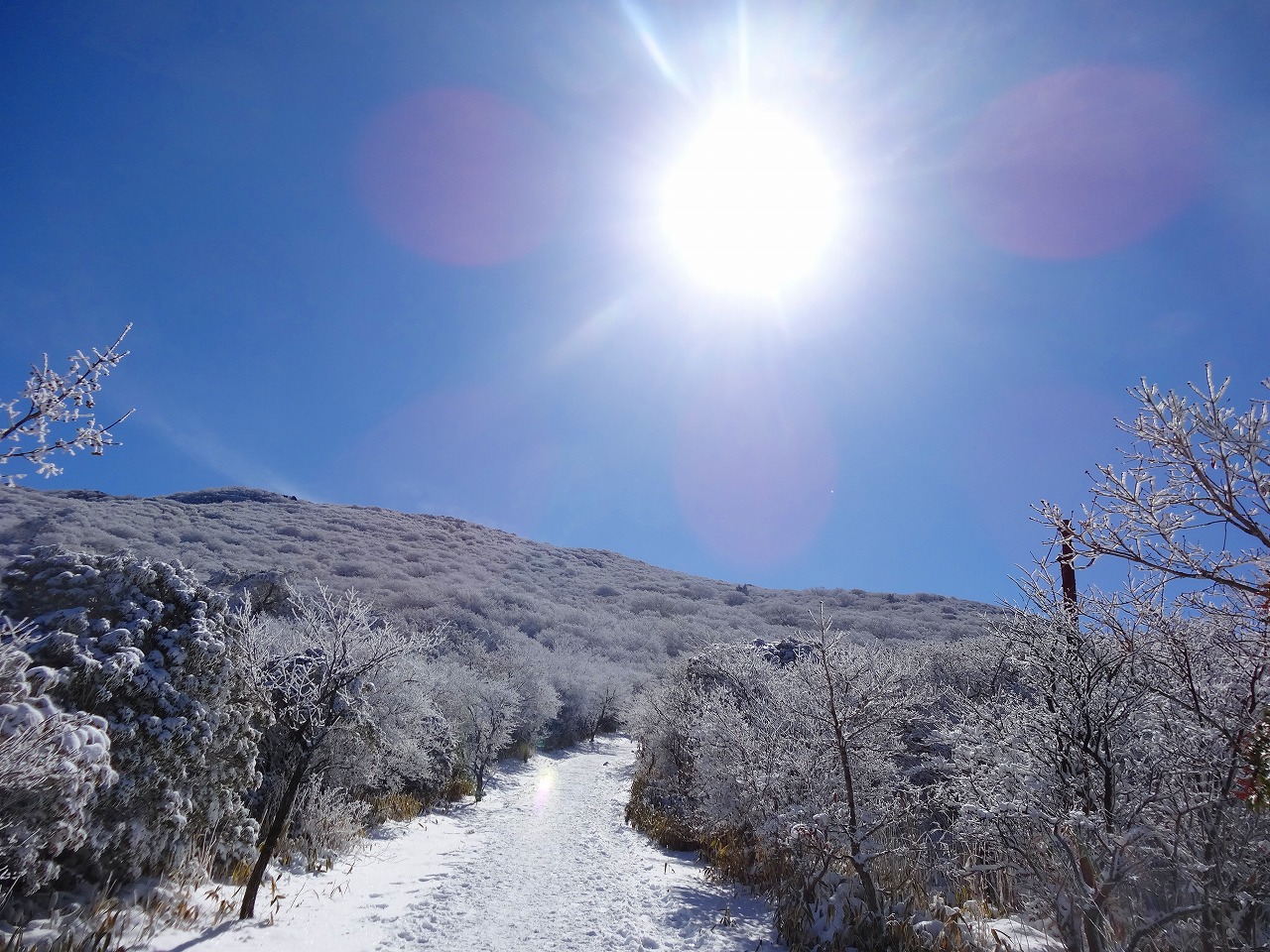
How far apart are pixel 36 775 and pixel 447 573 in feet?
166

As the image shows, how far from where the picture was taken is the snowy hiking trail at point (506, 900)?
7.04 metres

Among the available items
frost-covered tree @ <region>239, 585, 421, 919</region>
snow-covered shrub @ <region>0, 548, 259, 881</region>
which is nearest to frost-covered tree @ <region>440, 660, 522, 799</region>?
frost-covered tree @ <region>239, 585, 421, 919</region>

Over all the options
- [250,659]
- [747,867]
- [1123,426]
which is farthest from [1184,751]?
[250,659]

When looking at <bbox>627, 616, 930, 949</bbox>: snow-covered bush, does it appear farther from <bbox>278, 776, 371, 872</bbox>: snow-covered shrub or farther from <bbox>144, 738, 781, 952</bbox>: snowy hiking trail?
<bbox>278, 776, 371, 872</bbox>: snow-covered shrub

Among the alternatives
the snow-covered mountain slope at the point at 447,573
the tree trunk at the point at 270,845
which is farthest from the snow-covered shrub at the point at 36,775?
the snow-covered mountain slope at the point at 447,573

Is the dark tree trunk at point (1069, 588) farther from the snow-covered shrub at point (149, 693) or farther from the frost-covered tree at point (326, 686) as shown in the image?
the snow-covered shrub at point (149, 693)

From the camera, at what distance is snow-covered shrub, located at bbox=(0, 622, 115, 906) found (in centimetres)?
455

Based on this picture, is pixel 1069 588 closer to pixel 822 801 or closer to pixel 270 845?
pixel 822 801

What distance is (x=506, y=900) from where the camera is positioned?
8.78 metres

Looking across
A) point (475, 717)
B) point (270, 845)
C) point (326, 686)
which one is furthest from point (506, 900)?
point (475, 717)

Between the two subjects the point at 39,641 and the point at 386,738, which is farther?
the point at 386,738

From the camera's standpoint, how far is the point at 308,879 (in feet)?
27.9

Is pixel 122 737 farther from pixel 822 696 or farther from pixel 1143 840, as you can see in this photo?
pixel 1143 840

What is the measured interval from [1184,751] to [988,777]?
148 cm
